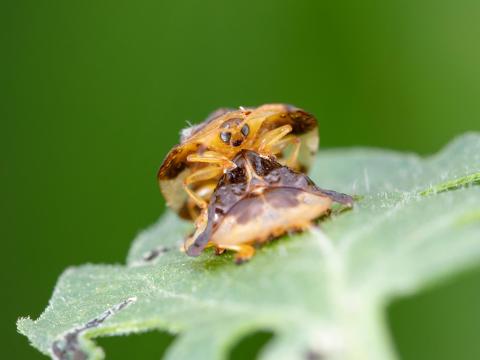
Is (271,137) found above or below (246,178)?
above

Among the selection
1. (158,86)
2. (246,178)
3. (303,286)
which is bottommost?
(303,286)

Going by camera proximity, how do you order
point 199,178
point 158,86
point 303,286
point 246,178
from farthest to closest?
1. point 158,86
2. point 199,178
3. point 246,178
4. point 303,286

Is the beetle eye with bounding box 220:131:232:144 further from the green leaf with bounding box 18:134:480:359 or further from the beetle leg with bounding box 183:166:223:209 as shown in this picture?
the green leaf with bounding box 18:134:480:359

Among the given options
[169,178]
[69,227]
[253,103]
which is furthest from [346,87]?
[169,178]

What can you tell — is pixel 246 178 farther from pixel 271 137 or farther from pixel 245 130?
pixel 271 137

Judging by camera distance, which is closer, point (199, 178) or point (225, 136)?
point (225, 136)

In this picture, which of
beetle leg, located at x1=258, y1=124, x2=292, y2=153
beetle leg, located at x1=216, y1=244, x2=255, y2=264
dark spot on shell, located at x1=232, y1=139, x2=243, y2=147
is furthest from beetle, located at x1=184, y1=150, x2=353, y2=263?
beetle leg, located at x1=258, y1=124, x2=292, y2=153

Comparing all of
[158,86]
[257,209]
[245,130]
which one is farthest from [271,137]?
[158,86]
